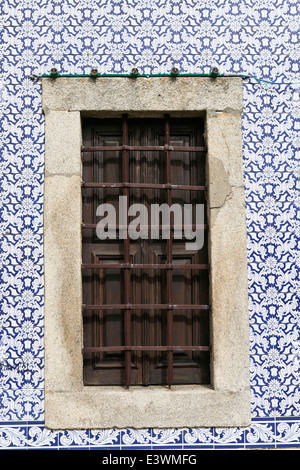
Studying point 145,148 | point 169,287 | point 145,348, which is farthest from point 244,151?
point 145,348

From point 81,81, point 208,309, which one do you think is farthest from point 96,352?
point 81,81

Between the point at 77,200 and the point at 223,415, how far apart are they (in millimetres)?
1455

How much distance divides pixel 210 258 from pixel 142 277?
0.41 meters

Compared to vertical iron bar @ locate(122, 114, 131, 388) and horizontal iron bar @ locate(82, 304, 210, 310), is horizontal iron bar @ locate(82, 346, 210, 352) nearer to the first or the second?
vertical iron bar @ locate(122, 114, 131, 388)

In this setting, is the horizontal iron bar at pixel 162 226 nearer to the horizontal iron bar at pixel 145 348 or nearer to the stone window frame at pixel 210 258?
the stone window frame at pixel 210 258

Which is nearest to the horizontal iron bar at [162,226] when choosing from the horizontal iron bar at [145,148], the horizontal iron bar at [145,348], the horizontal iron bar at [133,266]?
the horizontal iron bar at [133,266]

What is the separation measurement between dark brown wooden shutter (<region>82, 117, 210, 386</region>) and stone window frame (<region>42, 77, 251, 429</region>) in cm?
10

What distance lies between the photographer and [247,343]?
11.3 ft

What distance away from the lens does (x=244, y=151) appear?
11.7 feet

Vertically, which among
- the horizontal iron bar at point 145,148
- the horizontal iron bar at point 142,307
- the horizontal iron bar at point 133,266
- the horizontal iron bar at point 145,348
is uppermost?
the horizontal iron bar at point 145,148

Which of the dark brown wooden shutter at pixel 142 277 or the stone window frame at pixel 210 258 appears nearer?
the stone window frame at pixel 210 258

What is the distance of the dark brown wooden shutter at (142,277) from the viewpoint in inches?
138

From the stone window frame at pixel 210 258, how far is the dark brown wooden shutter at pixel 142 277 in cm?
10
